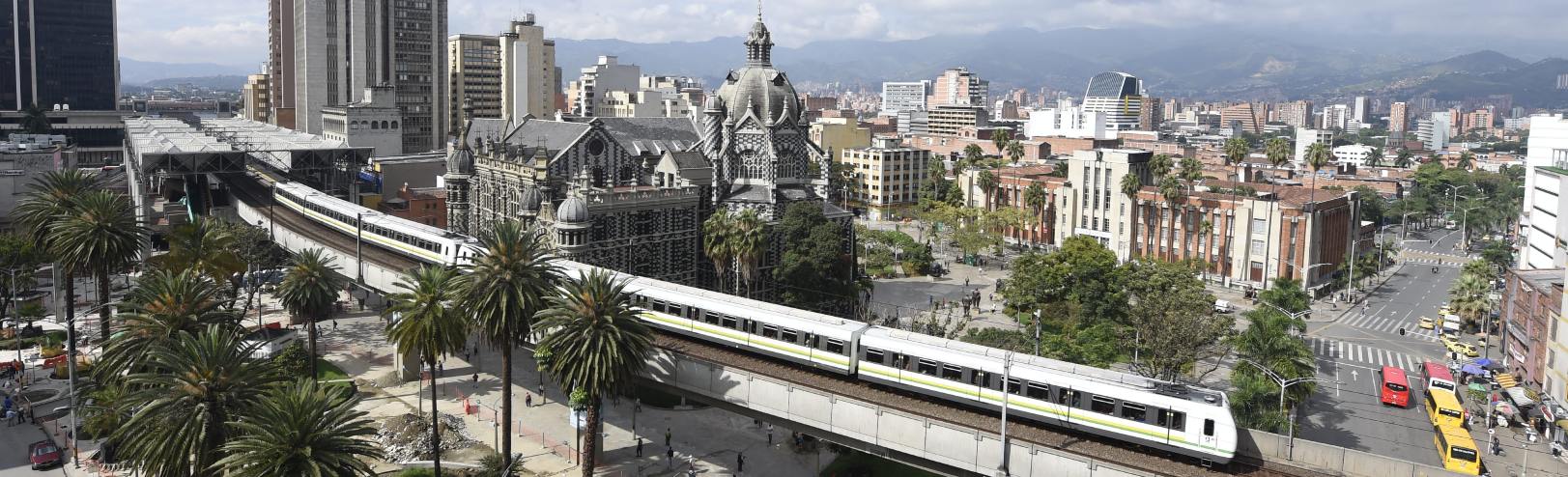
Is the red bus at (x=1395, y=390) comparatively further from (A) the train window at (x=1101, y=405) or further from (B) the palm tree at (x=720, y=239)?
(B) the palm tree at (x=720, y=239)

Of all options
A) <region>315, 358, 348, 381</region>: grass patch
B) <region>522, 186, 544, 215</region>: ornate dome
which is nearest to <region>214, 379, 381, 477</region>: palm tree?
<region>315, 358, 348, 381</region>: grass patch

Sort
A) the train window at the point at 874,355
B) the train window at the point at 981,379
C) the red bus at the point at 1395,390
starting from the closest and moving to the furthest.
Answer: the train window at the point at 981,379 → the train window at the point at 874,355 → the red bus at the point at 1395,390

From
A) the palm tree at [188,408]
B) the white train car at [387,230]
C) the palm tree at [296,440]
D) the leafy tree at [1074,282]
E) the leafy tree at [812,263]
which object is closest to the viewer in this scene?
the palm tree at [296,440]

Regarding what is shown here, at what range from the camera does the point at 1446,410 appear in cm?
6444

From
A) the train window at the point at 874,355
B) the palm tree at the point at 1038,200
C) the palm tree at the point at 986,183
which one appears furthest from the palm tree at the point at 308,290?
the palm tree at the point at 986,183

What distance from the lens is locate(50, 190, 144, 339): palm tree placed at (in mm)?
63375

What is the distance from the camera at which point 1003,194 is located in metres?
148

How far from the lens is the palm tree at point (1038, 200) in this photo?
13762 centimetres

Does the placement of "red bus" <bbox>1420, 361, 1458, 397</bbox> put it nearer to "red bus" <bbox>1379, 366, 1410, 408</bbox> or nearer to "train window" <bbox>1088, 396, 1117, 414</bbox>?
"red bus" <bbox>1379, 366, 1410, 408</bbox>

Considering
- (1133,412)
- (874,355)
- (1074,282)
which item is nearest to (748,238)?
(1074,282)

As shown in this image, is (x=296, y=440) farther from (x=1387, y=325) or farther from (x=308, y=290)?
(x=1387, y=325)

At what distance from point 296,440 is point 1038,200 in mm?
113796

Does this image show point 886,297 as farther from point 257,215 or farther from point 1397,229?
point 1397,229

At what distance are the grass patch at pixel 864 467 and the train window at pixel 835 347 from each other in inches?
386
